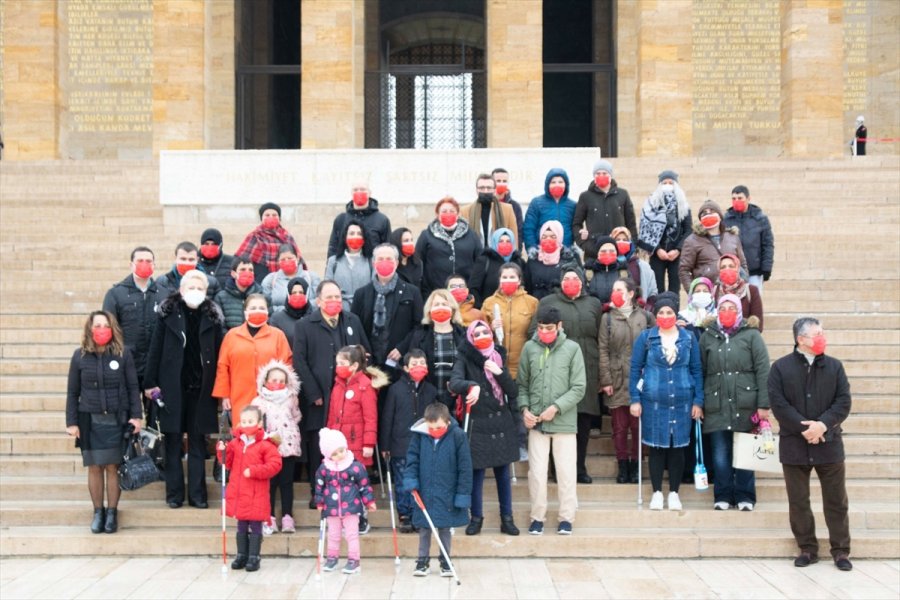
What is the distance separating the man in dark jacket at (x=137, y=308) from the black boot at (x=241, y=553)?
1.93 meters

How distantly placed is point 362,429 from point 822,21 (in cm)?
1585

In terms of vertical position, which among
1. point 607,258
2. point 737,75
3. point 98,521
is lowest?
point 98,521

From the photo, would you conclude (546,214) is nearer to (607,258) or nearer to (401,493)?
(607,258)

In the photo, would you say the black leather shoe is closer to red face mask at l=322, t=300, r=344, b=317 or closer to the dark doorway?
red face mask at l=322, t=300, r=344, b=317

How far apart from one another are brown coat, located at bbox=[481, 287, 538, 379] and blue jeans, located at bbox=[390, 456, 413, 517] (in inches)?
51.8

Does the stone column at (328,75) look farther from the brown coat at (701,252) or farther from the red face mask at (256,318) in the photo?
the red face mask at (256,318)

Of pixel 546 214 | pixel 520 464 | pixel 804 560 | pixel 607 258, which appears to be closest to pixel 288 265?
pixel 520 464

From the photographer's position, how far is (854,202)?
17219 mm

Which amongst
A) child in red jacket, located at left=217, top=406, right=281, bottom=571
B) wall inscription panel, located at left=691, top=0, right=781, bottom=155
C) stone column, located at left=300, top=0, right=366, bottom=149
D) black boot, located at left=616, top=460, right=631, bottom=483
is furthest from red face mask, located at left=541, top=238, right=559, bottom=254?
wall inscription panel, located at left=691, top=0, right=781, bottom=155

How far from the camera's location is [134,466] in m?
8.65

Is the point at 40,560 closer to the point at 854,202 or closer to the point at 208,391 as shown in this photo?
the point at 208,391

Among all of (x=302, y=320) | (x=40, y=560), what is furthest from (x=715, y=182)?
(x=40, y=560)

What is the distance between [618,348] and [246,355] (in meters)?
3.09

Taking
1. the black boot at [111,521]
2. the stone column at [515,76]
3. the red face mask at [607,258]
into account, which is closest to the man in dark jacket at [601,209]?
the red face mask at [607,258]
